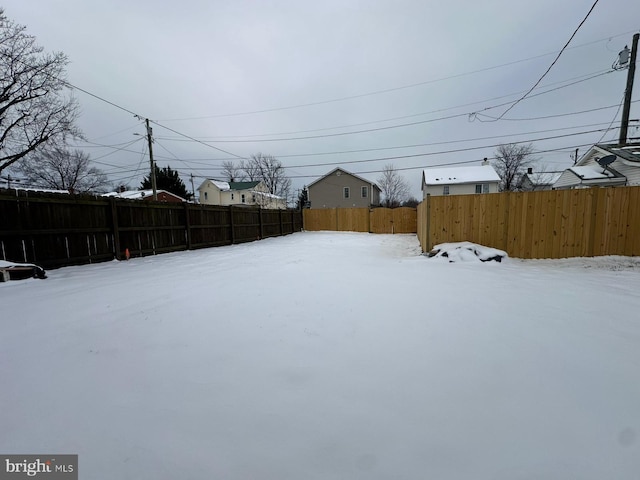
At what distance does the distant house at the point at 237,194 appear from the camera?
38.5m

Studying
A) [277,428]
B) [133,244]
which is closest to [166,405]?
[277,428]

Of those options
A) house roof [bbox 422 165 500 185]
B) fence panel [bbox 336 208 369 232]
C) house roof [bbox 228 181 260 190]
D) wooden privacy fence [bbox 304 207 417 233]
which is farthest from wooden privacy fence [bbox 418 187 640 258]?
house roof [bbox 228 181 260 190]

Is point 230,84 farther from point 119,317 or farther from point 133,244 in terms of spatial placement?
point 119,317

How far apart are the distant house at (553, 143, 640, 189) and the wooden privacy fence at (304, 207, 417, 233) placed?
8.57 metres

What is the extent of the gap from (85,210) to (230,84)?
46.3 ft

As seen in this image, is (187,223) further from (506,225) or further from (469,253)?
(506,225)

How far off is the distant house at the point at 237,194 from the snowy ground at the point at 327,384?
35.7 metres

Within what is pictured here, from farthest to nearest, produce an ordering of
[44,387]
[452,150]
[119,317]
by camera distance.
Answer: [452,150], [119,317], [44,387]

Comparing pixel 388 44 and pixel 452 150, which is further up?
pixel 388 44

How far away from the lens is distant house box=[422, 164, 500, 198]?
1005 inches

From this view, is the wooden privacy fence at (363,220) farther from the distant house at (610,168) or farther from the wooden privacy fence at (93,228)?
the wooden privacy fence at (93,228)

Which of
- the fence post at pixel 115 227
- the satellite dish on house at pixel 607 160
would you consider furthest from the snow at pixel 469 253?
the satellite dish on house at pixel 607 160

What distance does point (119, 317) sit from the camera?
2969mm

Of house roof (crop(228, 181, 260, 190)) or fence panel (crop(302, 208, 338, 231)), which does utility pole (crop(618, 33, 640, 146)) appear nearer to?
fence panel (crop(302, 208, 338, 231))
